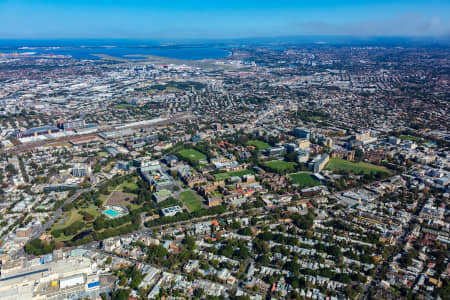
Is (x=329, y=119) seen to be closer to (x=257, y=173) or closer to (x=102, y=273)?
(x=257, y=173)

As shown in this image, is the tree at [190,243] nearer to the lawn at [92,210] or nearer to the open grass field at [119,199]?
the open grass field at [119,199]

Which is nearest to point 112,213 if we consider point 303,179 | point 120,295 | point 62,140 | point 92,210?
point 92,210

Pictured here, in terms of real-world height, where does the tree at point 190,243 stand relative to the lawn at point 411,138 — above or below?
below

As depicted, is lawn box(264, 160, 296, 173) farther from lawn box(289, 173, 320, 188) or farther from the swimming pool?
the swimming pool

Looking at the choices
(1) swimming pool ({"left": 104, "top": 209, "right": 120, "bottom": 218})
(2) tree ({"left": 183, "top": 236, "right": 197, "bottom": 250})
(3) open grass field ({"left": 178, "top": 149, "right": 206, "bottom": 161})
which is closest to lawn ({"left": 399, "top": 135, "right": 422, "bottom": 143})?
(3) open grass field ({"left": 178, "top": 149, "right": 206, "bottom": 161})

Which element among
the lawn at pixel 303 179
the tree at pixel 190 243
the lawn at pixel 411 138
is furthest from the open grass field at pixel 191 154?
the lawn at pixel 411 138

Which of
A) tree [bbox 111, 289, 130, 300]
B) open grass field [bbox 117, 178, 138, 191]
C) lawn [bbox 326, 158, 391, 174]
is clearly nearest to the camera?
tree [bbox 111, 289, 130, 300]

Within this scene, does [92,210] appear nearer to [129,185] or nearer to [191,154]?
[129,185]
